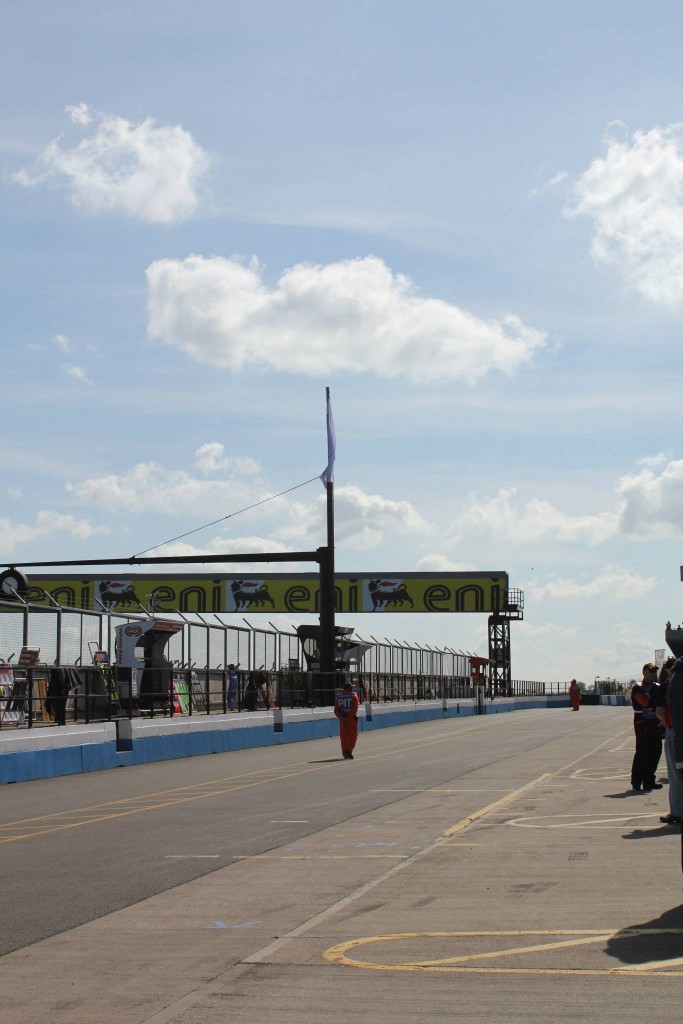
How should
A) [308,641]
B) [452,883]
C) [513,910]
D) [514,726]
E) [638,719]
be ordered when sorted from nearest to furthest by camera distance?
[513,910] < [452,883] < [638,719] < [514,726] < [308,641]

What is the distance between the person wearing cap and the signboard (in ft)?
239

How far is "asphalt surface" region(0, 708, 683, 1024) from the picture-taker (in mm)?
6539

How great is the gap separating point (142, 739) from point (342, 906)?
18.7 meters

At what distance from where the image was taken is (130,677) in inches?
1083

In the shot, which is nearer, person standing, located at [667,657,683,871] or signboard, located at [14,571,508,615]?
person standing, located at [667,657,683,871]

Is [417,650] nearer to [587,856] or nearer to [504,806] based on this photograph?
[504,806]

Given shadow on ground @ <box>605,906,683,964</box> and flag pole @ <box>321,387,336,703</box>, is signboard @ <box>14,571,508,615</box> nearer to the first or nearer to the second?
flag pole @ <box>321,387,336,703</box>

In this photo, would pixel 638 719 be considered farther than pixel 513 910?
Yes

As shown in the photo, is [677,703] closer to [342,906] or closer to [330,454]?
[342,906]

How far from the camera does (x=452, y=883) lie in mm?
10234

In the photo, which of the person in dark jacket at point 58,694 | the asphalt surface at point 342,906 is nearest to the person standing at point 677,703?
the asphalt surface at point 342,906

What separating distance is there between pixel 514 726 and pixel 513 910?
3662 centimetres

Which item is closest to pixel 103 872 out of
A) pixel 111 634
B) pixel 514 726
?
pixel 111 634

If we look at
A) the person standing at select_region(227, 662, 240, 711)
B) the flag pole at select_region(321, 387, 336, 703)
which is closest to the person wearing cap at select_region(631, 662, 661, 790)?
the person standing at select_region(227, 662, 240, 711)
